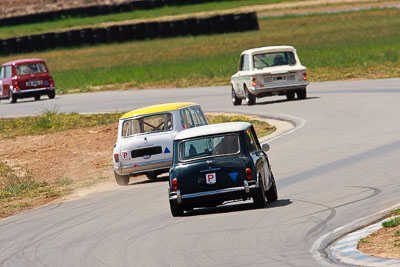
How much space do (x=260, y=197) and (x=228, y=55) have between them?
39.7 m

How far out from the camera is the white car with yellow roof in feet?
56.4

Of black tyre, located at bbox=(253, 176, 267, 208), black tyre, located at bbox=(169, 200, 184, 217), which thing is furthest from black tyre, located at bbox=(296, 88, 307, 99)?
black tyre, located at bbox=(169, 200, 184, 217)

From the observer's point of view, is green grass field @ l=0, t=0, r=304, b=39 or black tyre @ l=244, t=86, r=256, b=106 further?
green grass field @ l=0, t=0, r=304, b=39

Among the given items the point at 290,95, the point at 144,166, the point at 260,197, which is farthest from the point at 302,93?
the point at 260,197

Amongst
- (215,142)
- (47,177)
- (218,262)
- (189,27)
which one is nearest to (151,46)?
(189,27)

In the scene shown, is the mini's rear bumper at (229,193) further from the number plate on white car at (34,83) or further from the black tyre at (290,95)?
the number plate on white car at (34,83)

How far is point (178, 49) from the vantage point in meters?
58.0

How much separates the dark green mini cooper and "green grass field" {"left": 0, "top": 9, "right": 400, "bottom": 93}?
77.2 ft

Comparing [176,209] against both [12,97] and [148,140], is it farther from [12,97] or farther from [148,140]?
[12,97]

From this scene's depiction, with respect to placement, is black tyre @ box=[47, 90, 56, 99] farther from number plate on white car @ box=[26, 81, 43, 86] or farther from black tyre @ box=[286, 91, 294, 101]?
black tyre @ box=[286, 91, 294, 101]

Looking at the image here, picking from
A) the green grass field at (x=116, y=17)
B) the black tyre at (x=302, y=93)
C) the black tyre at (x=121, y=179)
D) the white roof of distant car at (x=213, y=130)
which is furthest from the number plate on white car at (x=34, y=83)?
the green grass field at (x=116, y=17)

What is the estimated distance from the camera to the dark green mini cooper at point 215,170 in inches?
501

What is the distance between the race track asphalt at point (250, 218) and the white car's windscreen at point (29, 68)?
67.2ft

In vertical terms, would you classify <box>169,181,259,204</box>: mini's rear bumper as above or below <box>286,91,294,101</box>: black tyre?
above
